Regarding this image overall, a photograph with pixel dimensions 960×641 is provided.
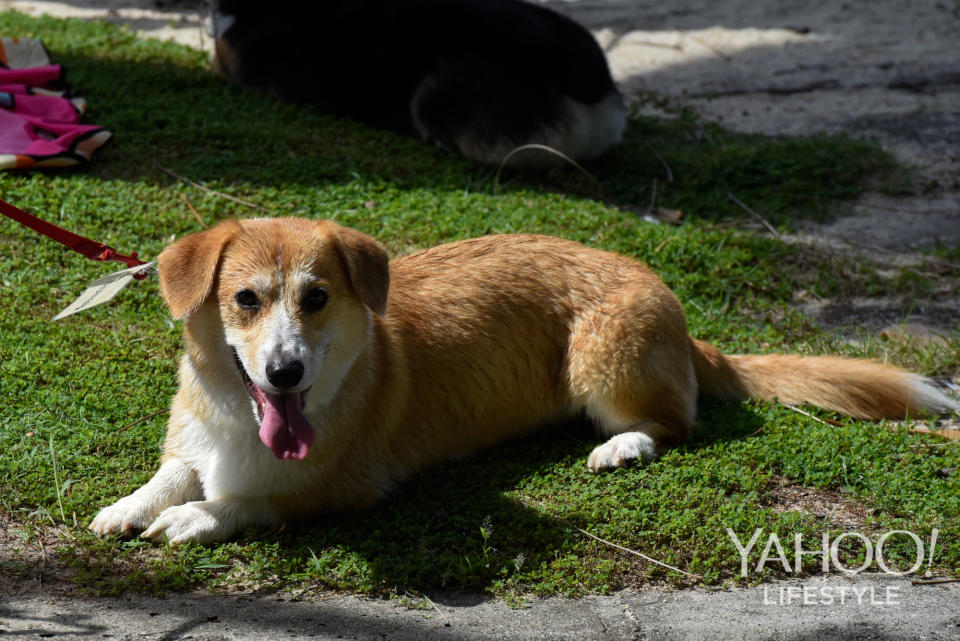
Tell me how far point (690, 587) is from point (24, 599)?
2074 mm

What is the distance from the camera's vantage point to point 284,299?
3.27 meters

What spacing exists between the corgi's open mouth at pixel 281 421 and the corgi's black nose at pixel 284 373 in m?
0.17

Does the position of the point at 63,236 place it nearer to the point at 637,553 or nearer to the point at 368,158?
the point at 637,553

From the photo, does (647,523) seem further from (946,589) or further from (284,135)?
(284,135)

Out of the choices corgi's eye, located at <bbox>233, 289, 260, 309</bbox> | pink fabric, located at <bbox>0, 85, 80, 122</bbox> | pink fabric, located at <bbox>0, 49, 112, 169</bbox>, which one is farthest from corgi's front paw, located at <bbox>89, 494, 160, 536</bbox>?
pink fabric, located at <bbox>0, 85, 80, 122</bbox>

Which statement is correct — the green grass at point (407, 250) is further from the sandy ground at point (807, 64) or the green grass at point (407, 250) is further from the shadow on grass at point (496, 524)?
the sandy ground at point (807, 64)

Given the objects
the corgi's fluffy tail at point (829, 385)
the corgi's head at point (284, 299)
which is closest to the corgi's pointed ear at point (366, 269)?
the corgi's head at point (284, 299)

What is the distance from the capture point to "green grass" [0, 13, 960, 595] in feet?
11.3

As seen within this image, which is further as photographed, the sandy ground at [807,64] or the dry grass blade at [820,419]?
the sandy ground at [807,64]

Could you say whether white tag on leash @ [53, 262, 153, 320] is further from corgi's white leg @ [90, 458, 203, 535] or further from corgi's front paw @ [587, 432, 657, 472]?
corgi's front paw @ [587, 432, 657, 472]

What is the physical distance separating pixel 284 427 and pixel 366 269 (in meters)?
0.59

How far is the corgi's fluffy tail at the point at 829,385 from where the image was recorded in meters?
4.39

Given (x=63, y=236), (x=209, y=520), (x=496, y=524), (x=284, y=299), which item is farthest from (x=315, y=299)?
(x=63, y=236)

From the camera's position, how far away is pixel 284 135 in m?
6.79
